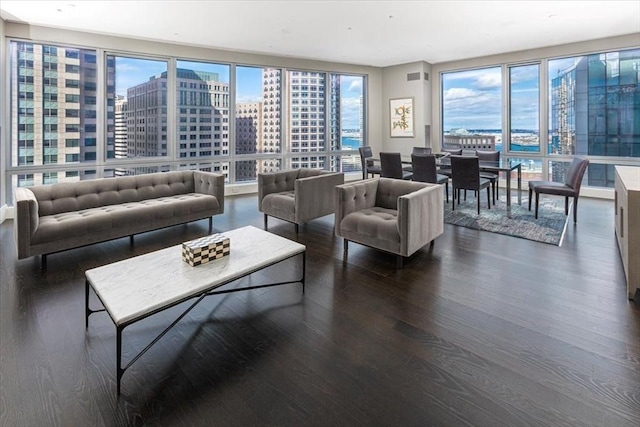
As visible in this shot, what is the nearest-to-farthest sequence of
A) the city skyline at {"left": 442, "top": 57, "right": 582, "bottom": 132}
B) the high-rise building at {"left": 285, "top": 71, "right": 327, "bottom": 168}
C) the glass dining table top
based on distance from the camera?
the glass dining table top < the city skyline at {"left": 442, "top": 57, "right": 582, "bottom": 132} < the high-rise building at {"left": 285, "top": 71, "right": 327, "bottom": 168}

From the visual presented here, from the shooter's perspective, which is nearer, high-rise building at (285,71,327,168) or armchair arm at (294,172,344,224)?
armchair arm at (294,172,344,224)

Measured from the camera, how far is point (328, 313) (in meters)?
2.60

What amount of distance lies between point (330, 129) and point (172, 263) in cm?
678

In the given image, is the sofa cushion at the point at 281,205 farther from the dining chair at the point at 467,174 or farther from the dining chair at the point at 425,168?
the dining chair at the point at 467,174

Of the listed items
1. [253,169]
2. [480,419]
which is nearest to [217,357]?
[480,419]

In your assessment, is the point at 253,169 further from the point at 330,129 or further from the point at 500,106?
the point at 500,106

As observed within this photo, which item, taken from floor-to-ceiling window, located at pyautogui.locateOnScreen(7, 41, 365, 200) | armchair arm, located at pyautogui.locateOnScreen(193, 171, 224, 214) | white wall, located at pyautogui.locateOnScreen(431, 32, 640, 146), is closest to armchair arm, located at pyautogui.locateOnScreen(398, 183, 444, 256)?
armchair arm, located at pyautogui.locateOnScreen(193, 171, 224, 214)

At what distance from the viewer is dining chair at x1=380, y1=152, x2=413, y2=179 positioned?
249 inches

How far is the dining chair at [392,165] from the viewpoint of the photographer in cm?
634

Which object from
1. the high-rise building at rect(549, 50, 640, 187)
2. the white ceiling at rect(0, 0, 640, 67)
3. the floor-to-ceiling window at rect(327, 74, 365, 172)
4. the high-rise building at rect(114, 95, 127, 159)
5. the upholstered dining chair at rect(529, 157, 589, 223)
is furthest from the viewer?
the floor-to-ceiling window at rect(327, 74, 365, 172)

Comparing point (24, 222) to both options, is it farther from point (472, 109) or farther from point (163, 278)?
point (472, 109)

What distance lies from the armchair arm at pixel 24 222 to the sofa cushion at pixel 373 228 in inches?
115

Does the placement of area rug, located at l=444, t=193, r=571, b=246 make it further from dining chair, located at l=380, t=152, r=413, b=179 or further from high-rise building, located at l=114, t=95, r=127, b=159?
high-rise building, located at l=114, t=95, r=127, b=159

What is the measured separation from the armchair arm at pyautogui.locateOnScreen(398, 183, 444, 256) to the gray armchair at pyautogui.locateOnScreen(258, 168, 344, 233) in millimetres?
1464
